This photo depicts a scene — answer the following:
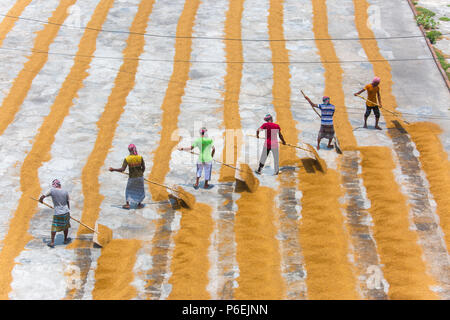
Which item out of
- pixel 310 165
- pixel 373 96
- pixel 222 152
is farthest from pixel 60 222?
pixel 373 96

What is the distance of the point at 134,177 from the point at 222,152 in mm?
Answer: 3373

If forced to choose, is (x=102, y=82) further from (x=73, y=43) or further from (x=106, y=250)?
(x=106, y=250)

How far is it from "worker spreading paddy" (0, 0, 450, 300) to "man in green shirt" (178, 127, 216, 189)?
0.05m

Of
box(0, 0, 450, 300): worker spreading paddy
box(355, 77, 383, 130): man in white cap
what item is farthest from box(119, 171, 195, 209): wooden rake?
box(355, 77, 383, 130): man in white cap

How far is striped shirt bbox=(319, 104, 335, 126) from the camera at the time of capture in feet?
51.1

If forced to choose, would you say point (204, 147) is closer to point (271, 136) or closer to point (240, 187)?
point (240, 187)

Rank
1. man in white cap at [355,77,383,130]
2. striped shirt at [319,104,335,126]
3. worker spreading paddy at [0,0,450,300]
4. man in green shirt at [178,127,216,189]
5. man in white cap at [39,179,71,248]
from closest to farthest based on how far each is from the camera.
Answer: worker spreading paddy at [0,0,450,300] → man in white cap at [39,179,71,248] → man in green shirt at [178,127,216,189] → striped shirt at [319,104,335,126] → man in white cap at [355,77,383,130]

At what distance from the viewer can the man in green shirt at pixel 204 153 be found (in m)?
14.1

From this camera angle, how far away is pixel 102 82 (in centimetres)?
2000

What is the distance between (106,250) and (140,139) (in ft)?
16.9

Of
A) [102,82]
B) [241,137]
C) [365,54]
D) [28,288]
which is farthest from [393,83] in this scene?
[28,288]

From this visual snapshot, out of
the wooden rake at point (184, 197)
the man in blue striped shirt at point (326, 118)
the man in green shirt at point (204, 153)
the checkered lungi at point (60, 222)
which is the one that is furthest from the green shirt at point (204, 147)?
the checkered lungi at point (60, 222)

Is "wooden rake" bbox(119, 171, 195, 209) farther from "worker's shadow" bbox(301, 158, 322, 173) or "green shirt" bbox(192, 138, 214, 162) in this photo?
"worker's shadow" bbox(301, 158, 322, 173)

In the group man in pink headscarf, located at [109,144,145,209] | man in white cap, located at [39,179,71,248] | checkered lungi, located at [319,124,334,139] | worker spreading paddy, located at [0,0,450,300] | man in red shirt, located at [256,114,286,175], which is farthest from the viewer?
checkered lungi, located at [319,124,334,139]
